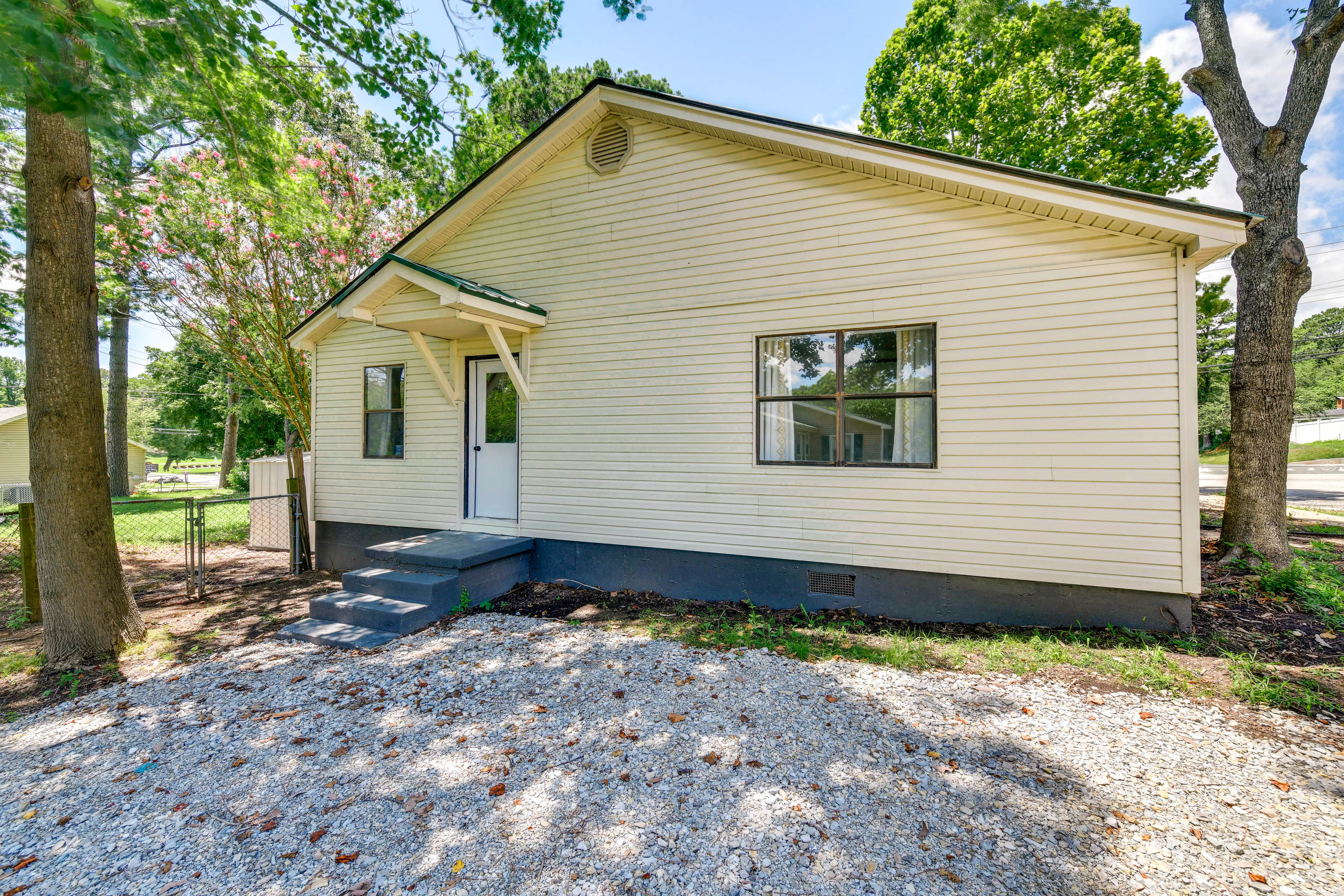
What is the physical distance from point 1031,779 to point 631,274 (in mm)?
5478

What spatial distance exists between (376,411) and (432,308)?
2.76 meters

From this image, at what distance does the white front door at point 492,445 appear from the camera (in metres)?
6.81

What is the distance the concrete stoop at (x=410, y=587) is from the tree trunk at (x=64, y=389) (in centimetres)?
148

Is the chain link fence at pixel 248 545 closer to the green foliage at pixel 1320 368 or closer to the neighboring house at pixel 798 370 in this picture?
the neighboring house at pixel 798 370

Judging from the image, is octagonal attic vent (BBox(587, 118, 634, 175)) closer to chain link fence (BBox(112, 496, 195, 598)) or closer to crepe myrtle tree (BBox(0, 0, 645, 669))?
crepe myrtle tree (BBox(0, 0, 645, 669))

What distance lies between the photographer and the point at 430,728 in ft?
10.7

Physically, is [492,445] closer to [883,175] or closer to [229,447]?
[883,175]

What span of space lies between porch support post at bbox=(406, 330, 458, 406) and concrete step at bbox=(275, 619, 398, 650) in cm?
298

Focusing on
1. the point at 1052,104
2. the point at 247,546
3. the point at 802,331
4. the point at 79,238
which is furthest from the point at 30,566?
the point at 1052,104

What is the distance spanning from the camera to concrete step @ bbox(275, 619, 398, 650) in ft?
15.2

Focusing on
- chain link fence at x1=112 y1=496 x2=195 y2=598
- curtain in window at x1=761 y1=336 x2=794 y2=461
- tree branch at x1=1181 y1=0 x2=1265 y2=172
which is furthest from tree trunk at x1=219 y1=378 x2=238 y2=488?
tree branch at x1=1181 y1=0 x2=1265 y2=172

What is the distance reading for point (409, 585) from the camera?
17.2 feet

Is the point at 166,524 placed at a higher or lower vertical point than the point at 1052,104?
lower

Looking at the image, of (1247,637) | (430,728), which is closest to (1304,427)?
(1247,637)
